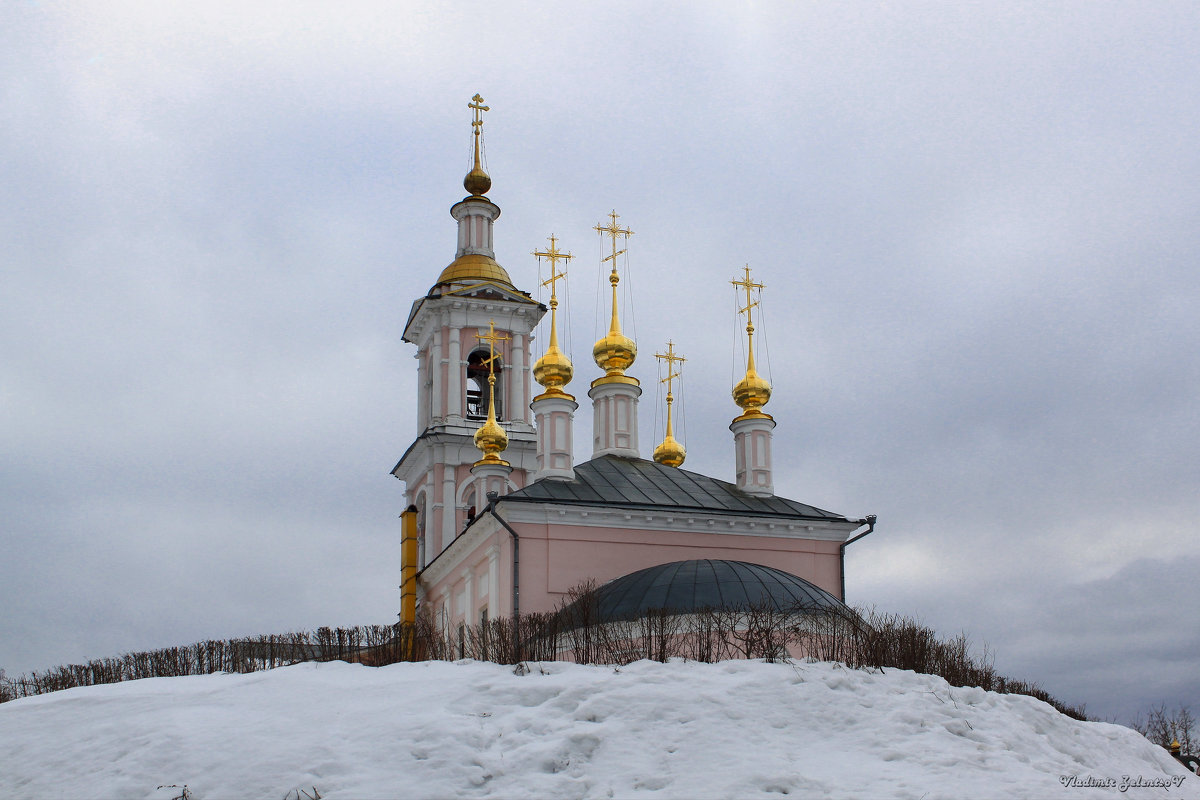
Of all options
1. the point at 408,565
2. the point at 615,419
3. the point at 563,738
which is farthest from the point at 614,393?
the point at 563,738

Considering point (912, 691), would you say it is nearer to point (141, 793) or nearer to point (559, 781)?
point (559, 781)

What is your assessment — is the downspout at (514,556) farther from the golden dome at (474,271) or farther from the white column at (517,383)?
the golden dome at (474,271)

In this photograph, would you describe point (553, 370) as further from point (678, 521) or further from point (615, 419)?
point (678, 521)

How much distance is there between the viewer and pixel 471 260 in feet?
116

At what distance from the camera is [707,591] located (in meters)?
18.0

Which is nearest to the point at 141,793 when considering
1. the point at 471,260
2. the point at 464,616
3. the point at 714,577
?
the point at 714,577

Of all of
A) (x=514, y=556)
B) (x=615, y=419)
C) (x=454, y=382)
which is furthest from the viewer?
(x=454, y=382)

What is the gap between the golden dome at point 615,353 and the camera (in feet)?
92.3

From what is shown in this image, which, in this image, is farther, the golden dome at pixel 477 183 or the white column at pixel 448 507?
the golden dome at pixel 477 183

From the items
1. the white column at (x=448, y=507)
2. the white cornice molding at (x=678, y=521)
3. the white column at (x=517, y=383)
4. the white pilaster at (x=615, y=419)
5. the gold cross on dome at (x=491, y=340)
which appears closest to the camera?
the white cornice molding at (x=678, y=521)

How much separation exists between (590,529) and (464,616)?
11.7 feet

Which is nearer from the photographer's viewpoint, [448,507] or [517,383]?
[448,507]

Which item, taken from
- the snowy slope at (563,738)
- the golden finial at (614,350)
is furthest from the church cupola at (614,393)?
the snowy slope at (563,738)

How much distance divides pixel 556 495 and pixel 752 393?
19.2 ft
